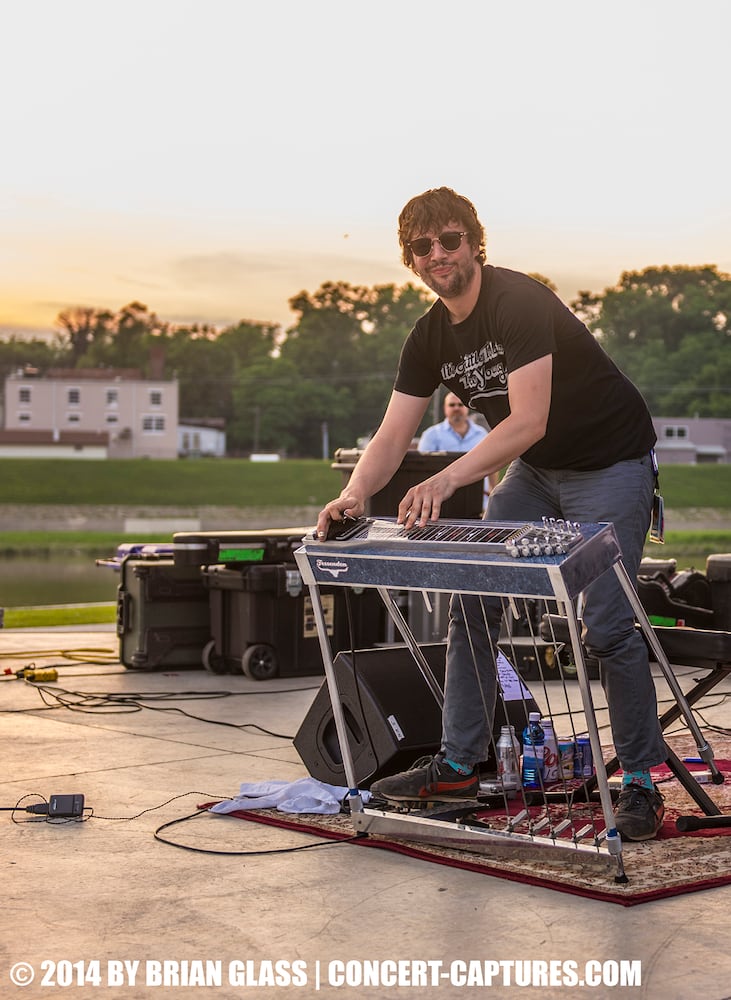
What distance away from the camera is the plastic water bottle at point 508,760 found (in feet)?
14.3

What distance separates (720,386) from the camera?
321 ft

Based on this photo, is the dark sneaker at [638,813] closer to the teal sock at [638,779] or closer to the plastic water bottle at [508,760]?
the teal sock at [638,779]

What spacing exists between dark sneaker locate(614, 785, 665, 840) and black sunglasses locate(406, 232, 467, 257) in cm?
162

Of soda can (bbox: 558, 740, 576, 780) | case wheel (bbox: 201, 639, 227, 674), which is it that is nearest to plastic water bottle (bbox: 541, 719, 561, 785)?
soda can (bbox: 558, 740, 576, 780)

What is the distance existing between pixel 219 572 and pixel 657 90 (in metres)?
16.4

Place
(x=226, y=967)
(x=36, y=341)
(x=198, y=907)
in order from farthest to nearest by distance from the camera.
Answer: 1. (x=36, y=341)
2. (x=198, y=907)
3. (x=226, y=967)

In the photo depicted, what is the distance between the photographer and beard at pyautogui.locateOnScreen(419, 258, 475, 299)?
3.96m

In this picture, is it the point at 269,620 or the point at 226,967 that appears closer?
the point at 226,967

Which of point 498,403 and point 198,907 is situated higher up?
point 498,403

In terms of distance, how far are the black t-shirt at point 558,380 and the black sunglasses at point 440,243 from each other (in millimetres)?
171

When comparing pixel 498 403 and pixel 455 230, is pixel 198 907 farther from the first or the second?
pixel 455 230

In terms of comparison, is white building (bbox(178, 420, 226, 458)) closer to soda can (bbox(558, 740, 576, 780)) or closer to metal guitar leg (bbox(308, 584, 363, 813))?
soda can (bbox(558, 740, 576, 780))

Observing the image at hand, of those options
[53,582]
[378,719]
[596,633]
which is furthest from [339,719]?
[53,582]

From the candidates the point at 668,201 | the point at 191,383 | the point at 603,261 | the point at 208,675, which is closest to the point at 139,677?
the point at 208,675
